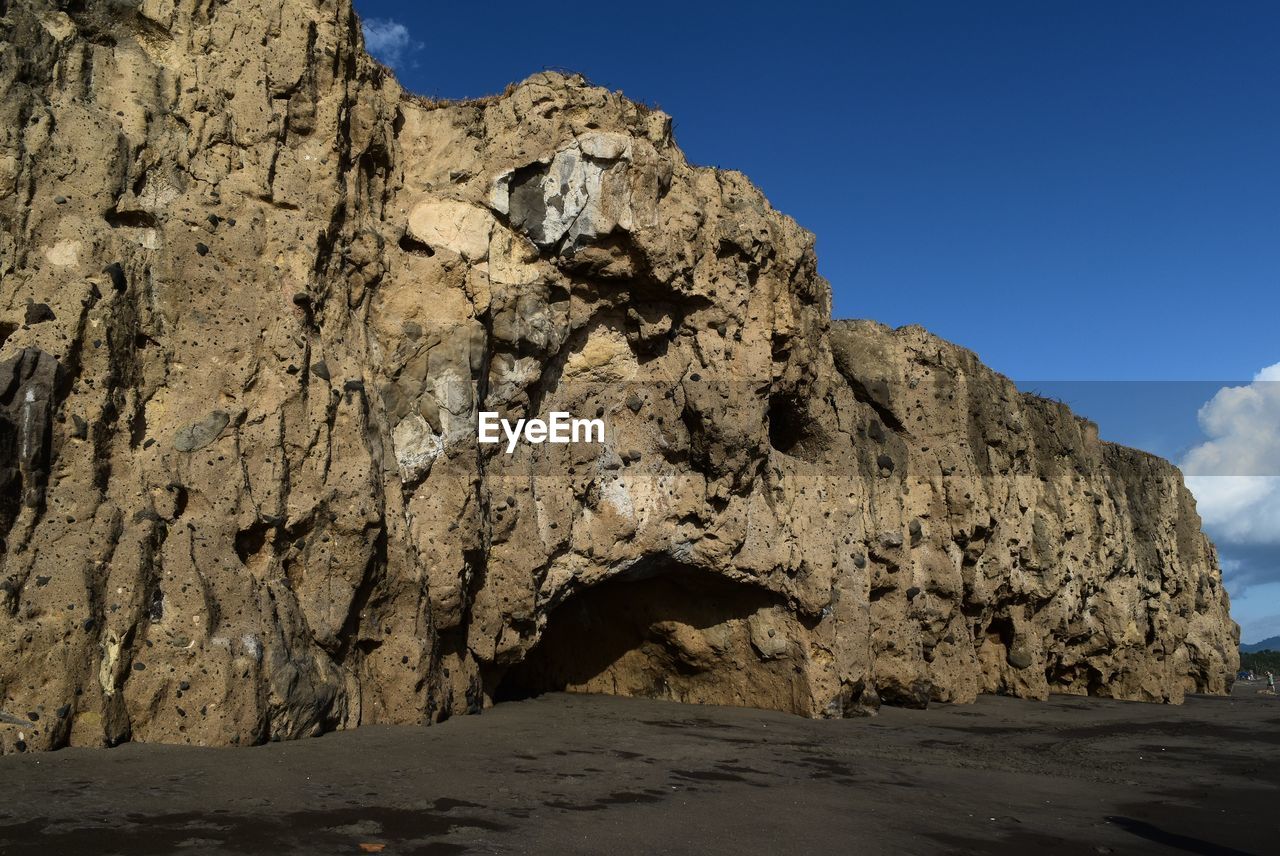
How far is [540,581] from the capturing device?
39.5 feet

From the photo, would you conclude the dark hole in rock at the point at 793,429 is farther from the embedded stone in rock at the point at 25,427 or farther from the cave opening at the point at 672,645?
the embedded stone in rock at the point at 25,427

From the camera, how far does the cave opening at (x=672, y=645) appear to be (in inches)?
543

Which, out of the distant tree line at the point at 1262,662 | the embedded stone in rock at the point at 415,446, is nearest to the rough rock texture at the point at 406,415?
the embedded stone in rock at the point at 415,446

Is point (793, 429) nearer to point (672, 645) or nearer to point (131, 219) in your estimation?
point (672, 645)

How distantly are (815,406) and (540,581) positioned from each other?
583 cm

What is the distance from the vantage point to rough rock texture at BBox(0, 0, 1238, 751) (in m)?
7.64

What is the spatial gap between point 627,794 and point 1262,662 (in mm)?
75832

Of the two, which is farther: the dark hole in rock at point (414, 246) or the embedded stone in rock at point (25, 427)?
the dark hole in rock at point (414, 246)

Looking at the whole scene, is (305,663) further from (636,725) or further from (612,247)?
(612,247)

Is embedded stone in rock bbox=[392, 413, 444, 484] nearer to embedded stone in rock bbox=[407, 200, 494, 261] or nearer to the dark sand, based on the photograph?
embedded stone in rock bbox=[407, 200, 494, 261]

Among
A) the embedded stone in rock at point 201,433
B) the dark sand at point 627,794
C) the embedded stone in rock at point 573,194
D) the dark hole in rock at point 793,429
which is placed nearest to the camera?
the dark sand at point 627,794

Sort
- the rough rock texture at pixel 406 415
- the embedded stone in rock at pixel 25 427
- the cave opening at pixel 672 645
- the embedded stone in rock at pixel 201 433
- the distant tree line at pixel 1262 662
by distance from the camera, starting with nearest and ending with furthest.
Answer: the embedded stone in rock at pixel 25 427 < the rough rock texture at pixel 406 415 < the embedded stone in rock at pixel 201 433 < the cave opening at pixel 672 645 < the distant tree line at pixel 1262 662

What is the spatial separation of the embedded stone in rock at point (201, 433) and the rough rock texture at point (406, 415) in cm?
4

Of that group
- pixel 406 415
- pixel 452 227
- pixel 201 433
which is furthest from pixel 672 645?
pixel 201 433
